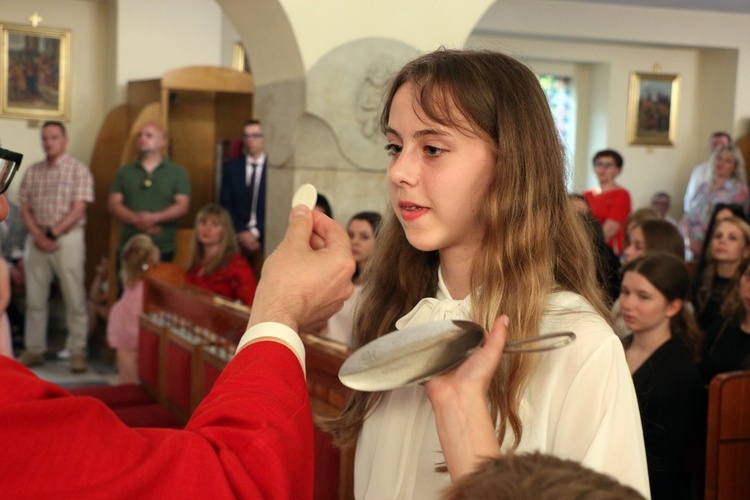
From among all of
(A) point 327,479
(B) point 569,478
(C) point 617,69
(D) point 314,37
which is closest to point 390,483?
(B) point 569,478

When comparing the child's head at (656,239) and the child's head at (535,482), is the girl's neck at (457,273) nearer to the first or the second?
the child's head at (535,482)

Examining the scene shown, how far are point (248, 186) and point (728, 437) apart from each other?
197 inches

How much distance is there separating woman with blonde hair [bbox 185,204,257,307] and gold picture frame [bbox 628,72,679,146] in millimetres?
8026

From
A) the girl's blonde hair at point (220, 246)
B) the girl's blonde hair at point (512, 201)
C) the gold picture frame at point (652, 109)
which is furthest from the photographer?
the gold picture frame at point (652, 109)

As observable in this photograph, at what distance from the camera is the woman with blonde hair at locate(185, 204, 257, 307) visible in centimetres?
579

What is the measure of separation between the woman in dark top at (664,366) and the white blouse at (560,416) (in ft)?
5.77

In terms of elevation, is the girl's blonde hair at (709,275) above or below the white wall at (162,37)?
below

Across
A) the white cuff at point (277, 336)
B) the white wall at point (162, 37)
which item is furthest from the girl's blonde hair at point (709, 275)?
the white wall at point (162, 37)

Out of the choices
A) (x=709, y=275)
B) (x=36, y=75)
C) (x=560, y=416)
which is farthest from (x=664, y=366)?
(x=36, y=75)

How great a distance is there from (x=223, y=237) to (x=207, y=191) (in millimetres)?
3858

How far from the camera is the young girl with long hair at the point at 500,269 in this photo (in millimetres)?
1445

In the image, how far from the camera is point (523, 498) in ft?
2.78

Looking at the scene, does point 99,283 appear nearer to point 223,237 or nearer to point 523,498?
point 223,237

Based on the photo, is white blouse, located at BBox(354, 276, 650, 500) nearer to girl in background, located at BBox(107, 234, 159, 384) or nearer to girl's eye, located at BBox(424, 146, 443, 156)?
girl's eye, located at BBox(424, 146, 443, 156)
